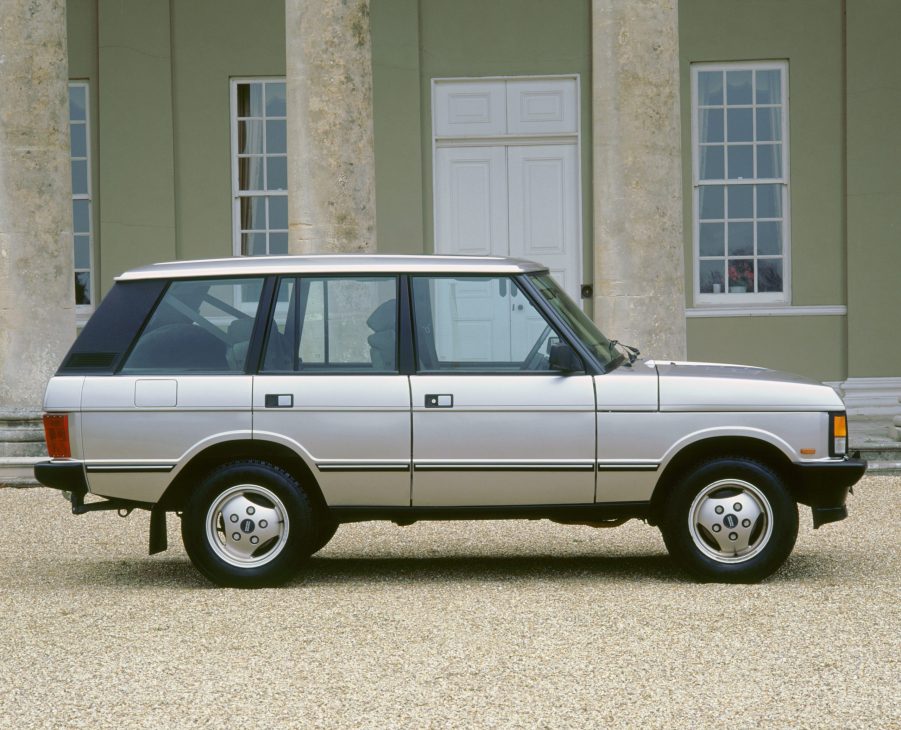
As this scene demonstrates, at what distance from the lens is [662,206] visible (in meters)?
11.3

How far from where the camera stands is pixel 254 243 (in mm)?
15930

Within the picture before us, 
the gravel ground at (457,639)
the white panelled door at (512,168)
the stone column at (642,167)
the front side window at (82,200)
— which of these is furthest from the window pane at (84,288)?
the gravel ground at (457,639)

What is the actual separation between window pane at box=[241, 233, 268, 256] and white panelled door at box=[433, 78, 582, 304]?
6.30 feet

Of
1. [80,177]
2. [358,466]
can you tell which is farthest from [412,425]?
[80,177]

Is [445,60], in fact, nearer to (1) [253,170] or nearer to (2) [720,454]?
(1) [253,170]

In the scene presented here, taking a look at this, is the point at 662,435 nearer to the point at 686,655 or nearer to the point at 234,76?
the point at 686,655

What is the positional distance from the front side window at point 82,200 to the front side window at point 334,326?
9151 mm

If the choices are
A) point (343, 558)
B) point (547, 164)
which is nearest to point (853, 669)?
point (343, 558)

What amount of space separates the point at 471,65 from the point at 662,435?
9.21m

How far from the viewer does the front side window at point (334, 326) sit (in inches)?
286

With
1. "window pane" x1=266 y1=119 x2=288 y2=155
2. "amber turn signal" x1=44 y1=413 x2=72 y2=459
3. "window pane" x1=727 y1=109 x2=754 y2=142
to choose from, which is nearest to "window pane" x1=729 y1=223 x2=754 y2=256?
"window pane" x1=727 y1=109 x2=754 y2=142

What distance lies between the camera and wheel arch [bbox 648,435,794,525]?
7.18 metres

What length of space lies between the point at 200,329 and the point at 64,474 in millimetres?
986

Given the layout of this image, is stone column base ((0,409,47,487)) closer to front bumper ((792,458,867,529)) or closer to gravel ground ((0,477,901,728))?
gravel ground ((0,477,901,728))
